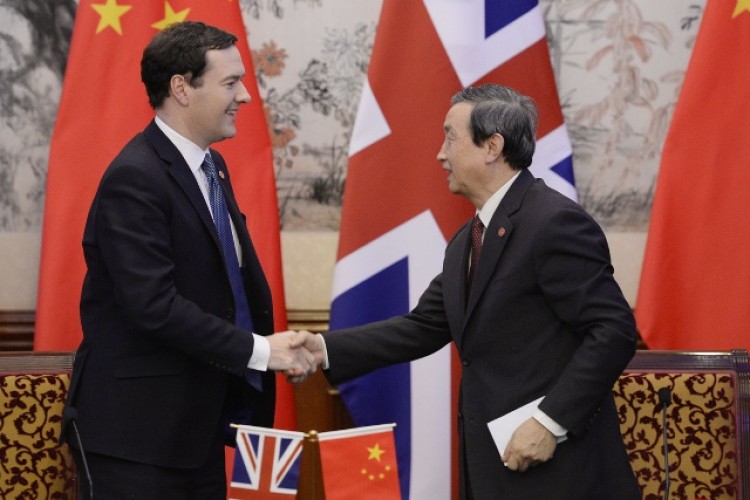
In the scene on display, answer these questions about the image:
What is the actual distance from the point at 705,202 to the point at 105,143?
1989mm

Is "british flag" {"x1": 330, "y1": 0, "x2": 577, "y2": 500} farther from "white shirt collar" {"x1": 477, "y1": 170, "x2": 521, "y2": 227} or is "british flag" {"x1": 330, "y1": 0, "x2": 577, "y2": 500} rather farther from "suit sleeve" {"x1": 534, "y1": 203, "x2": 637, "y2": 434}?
"suit sleeve" {"x1": 534, "y1": 203, "x2": 637, "y2": 434}

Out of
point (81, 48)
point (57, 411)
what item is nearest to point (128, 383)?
point (57, 411)

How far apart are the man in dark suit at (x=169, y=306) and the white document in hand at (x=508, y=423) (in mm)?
551

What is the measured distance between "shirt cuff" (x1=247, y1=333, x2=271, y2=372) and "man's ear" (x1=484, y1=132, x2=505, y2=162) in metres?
0.68

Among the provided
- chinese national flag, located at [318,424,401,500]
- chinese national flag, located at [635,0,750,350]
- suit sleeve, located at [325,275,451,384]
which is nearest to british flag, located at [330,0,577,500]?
chinese national flag, located at [635,0,750,350]

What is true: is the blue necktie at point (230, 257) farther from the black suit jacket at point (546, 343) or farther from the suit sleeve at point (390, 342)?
the black suit jacket at point (546, 343)

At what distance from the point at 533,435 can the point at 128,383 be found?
34.8 inches

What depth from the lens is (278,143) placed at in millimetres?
3896

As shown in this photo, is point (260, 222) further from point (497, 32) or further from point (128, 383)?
point (128, 383)

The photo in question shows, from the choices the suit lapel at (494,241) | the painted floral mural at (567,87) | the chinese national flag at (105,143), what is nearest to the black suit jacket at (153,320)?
the suit lapel at (494,241)

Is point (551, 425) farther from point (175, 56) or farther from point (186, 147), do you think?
point (175, 56)

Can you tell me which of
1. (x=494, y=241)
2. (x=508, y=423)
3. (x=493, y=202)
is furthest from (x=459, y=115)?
(x=508, y=423)

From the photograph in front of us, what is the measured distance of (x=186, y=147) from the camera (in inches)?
98.5

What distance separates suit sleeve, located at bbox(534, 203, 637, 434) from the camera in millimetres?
2240
